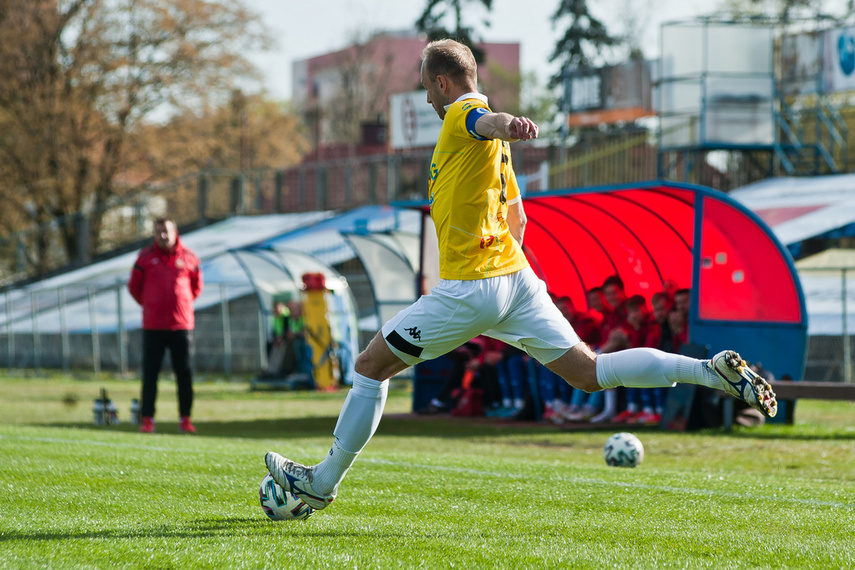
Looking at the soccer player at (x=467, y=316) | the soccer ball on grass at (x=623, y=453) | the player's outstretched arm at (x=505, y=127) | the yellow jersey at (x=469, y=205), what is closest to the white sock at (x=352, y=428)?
the soccer player at (x=467, y=316)

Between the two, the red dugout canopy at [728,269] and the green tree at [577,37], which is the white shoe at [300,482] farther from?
the green tree at [577,37]

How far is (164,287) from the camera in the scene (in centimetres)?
1163

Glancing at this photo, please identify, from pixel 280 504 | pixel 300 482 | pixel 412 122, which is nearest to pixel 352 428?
pixel 300 482

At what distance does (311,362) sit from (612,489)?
15.4m

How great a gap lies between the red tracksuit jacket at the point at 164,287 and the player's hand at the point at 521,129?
7740mm

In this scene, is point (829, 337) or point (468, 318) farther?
point (829, 337)

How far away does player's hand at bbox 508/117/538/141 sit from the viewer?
176 inches

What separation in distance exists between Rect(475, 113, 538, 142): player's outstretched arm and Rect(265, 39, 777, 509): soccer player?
0.13 m

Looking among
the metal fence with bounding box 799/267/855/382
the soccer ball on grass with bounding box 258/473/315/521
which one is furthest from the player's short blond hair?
the metal fence with bounding box 799/267/855/382

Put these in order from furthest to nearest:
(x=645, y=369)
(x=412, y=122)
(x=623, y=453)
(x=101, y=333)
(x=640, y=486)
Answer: (x=412, y=122), (x=101, y=333), (x=623, y=453), (x=640, y=486), (x=645, y=369)

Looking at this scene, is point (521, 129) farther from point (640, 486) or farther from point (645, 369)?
point (640, 486)

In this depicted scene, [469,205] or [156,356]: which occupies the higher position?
[469,205]

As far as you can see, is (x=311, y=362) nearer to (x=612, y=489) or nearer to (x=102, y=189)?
(x=612, y=489)

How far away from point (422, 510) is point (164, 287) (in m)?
6.73
